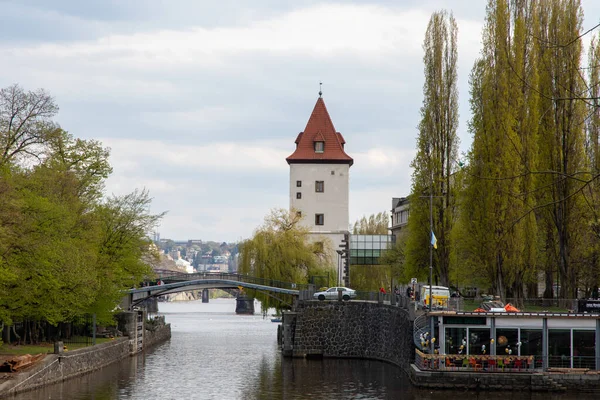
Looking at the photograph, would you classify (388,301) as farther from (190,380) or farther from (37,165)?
(37,165)

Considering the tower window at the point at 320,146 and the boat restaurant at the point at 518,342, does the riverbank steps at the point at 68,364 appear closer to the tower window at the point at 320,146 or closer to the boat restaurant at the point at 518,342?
the boat restaurant at the point at 518,342

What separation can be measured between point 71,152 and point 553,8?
31228mm

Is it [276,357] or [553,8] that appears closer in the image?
[553,8]

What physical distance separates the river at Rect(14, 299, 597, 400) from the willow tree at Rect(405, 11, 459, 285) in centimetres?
981

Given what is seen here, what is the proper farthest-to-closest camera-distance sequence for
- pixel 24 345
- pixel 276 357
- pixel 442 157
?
pixel 276 357 < pixel 442 157 < pixel 24 345

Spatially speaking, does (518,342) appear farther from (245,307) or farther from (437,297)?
(245,307)

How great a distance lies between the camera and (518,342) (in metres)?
41.8

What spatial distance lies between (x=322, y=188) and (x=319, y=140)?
4.95m

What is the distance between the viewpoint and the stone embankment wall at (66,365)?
3678 centimetres

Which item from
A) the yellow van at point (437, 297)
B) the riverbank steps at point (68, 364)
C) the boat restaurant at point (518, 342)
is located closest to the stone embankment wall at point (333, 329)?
the yellow van at point (437, 297)

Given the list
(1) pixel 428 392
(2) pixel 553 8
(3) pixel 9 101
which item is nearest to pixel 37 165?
(3) pixel 9 101

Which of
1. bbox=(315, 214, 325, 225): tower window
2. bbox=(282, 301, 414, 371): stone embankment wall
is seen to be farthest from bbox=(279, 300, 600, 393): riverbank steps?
A: bbox=(315, 214, 325, 225): tower window

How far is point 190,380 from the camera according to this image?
4650 centimetres

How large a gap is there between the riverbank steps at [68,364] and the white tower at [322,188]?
2726 centimetres
